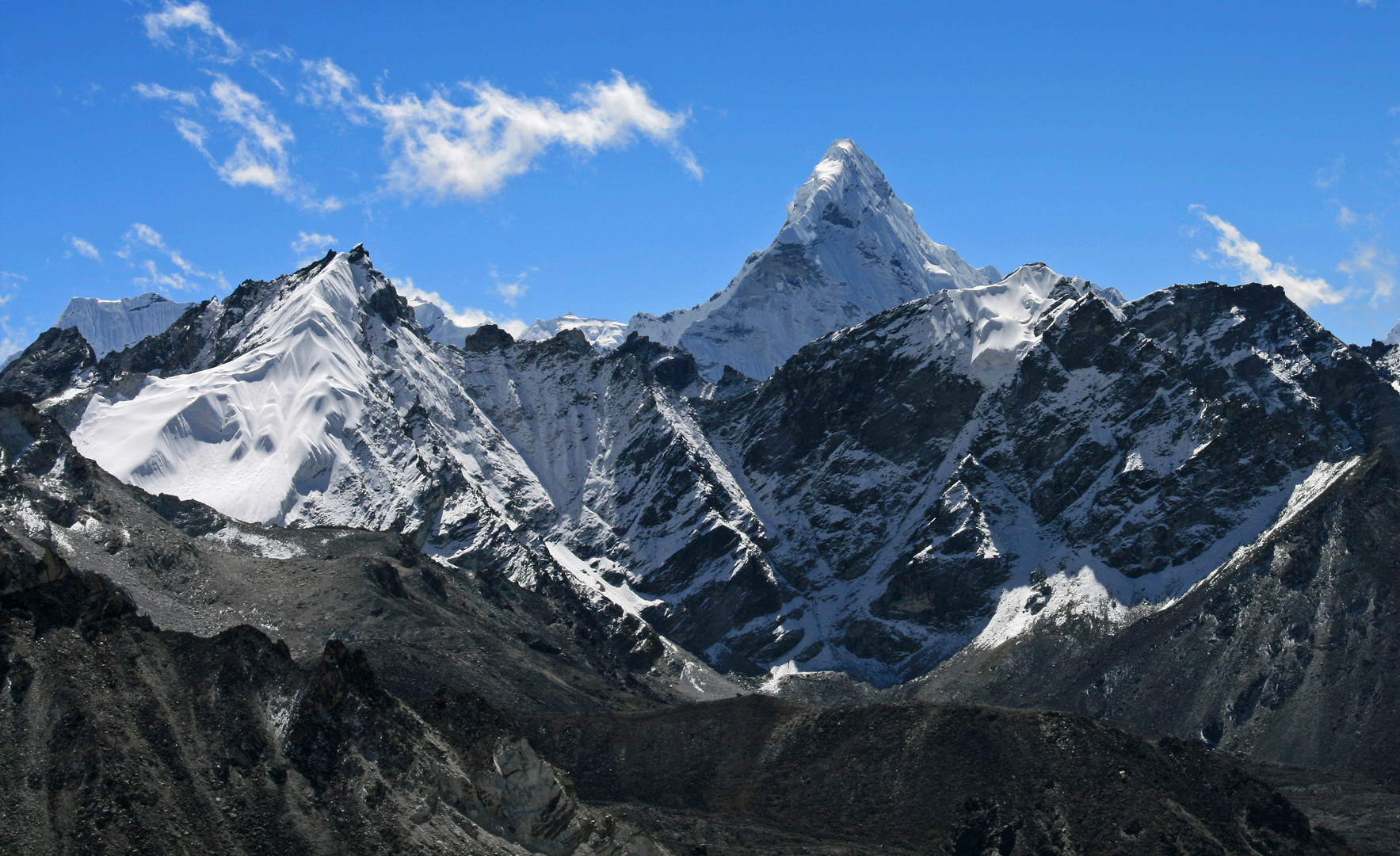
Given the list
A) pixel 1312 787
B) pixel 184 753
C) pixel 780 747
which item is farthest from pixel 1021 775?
pixel 184 753

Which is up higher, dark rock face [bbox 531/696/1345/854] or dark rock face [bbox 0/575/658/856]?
dark rock face [bbox 531/696/1345/854]

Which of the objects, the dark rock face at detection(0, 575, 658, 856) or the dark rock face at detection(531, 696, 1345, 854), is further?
the dark rock face at detection(531, 696, 1345, 854)

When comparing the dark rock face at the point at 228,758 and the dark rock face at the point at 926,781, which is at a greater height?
the dark rock face at the point at 926,781

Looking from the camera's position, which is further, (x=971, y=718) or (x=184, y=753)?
(x=971, y=718)

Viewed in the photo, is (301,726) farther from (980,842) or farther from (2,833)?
(980,842)

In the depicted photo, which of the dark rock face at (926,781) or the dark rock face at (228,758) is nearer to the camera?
the dark rock face at (228,758)

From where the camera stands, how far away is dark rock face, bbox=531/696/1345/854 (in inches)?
5906

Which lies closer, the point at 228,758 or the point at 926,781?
the point at 228,758

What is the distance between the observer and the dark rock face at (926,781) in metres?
150

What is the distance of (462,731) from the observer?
133 metres

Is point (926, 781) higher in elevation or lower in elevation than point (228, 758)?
higher

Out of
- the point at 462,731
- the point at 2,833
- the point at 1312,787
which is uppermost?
the point at 1312,787

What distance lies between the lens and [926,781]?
164500 millimetres

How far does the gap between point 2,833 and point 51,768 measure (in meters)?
7.29
